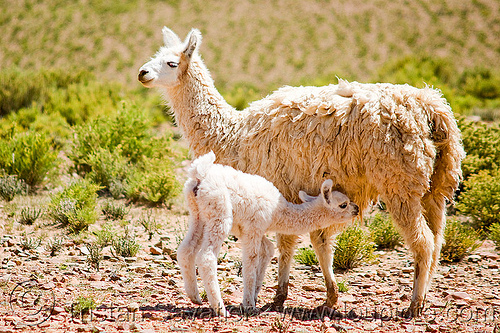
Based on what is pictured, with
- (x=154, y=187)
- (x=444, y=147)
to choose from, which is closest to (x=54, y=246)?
(x=154, y=187)

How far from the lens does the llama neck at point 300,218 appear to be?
5668 millimetres

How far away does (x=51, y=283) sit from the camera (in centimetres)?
614

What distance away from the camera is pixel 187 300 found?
5.95 meters

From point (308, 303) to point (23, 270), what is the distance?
3.45 meters

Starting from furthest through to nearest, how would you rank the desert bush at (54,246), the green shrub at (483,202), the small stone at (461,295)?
the green shrub at (483,202) → the desert bush at (54,246) → the small stone at (461,295)

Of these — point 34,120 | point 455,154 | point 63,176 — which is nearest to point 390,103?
point 455,154

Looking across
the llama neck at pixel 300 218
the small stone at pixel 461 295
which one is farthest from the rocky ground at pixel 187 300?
the llama neck at pixel 300 218

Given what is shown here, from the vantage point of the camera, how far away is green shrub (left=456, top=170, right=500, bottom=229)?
29.5 ft

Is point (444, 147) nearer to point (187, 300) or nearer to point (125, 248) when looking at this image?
point (187, 300)

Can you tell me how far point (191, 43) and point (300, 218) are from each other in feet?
8.34

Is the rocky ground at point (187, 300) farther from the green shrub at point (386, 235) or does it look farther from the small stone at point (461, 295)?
the green shrub at point (386, 235)

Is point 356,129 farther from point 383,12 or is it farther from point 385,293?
point 383,12

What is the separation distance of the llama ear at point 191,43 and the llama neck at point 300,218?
223 cm

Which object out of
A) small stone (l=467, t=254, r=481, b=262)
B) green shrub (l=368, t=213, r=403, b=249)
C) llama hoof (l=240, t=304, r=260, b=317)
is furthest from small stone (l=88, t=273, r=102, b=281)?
small stone (l=467, t=254, r=481, b=262)
